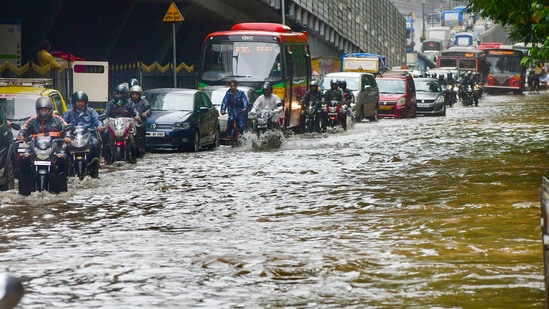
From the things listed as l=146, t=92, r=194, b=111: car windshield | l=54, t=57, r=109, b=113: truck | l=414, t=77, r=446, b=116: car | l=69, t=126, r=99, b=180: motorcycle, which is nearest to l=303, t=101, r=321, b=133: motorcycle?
l=54, t=57, r=109, b=113: truck

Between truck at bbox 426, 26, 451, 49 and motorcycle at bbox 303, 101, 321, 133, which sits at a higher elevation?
truck at bbox 426, 26, 451, 49

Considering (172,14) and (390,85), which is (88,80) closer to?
(172,14)

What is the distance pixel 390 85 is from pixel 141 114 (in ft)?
71.3

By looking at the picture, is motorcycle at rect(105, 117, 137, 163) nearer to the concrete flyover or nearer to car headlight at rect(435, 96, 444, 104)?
the concrete flyover

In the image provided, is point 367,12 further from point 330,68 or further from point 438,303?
point 438,303

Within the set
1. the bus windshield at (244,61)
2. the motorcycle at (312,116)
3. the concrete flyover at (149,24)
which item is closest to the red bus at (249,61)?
the bus windshield at (244,61)

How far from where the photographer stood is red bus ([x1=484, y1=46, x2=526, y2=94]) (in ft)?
244

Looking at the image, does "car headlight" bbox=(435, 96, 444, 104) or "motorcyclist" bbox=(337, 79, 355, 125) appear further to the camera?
"car headlight" bbox=(435, 96, 444, 104)

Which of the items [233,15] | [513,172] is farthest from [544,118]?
[513,172]

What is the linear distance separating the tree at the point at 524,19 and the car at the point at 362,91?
707 inches

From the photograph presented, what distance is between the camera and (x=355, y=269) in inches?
368

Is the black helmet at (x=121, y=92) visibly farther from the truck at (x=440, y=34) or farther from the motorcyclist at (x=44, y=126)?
the truck at (x=440, y=34)

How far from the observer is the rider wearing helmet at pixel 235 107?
87.4 feet

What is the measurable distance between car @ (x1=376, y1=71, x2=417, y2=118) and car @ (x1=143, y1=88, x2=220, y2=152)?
16161mm
